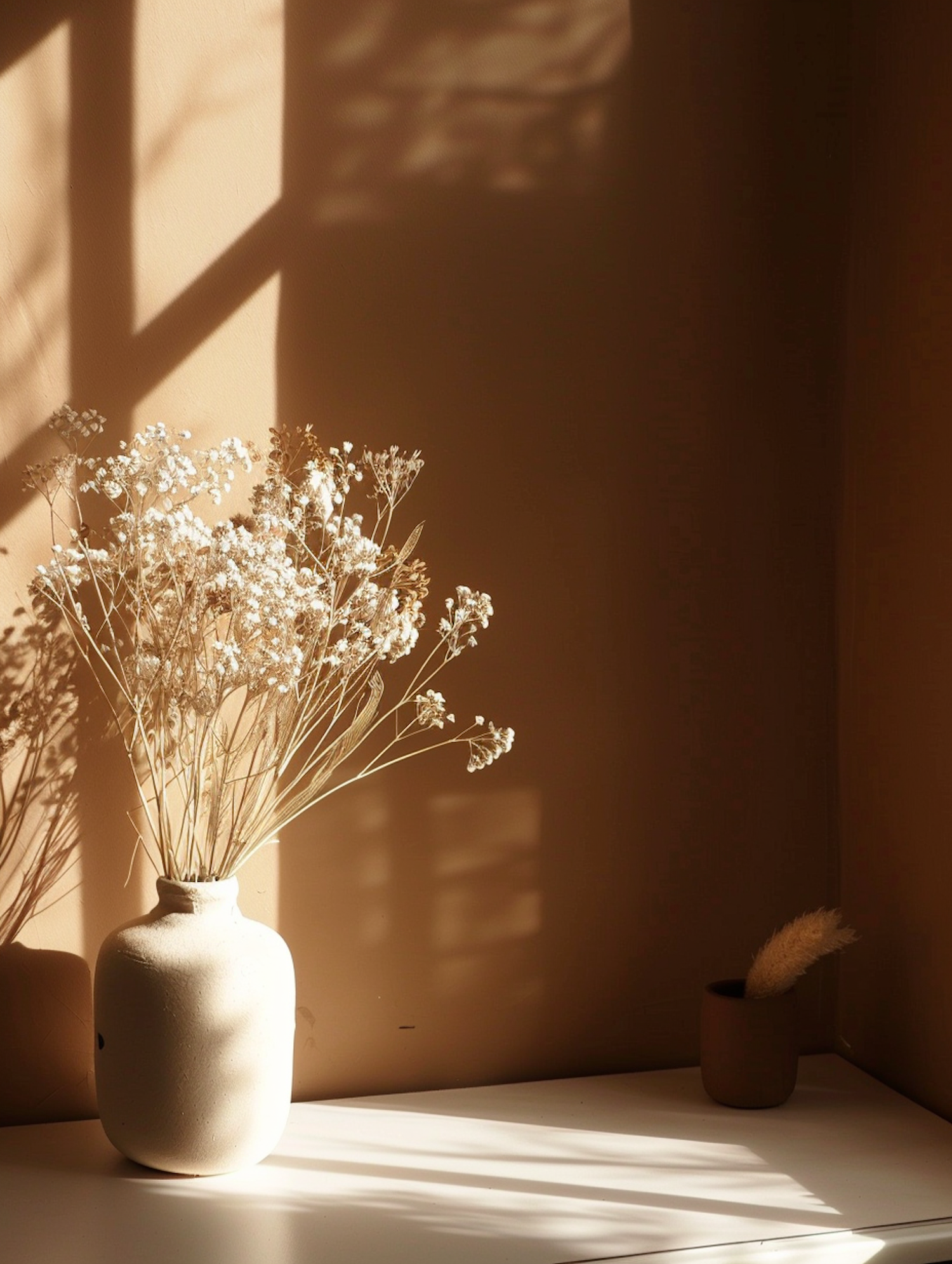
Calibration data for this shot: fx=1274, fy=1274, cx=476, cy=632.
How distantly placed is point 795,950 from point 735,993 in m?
0.18

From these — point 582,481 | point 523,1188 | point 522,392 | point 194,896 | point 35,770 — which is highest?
point 522,392

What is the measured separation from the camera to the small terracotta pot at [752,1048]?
1975 millimetres

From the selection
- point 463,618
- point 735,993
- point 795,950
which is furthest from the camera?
point 735,993

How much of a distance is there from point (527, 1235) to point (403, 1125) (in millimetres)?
392

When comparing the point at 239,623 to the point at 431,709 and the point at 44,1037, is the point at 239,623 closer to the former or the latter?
the point at 431,709

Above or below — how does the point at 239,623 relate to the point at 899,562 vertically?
below

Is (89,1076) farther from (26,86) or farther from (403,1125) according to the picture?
(26,86)

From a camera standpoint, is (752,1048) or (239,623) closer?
(239,623)

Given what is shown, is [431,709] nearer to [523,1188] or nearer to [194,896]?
[194,896]

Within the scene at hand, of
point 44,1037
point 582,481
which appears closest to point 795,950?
point 582,481

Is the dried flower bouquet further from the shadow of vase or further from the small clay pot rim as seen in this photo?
the small clay pot rim

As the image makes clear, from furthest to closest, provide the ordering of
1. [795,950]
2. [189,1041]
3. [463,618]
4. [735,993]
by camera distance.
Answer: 1. [735,993]
2. [795,950]
3. [463,618]
4. [189,1041]

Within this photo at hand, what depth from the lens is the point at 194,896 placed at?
1757 millimetres

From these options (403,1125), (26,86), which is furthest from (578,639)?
(26,86)
